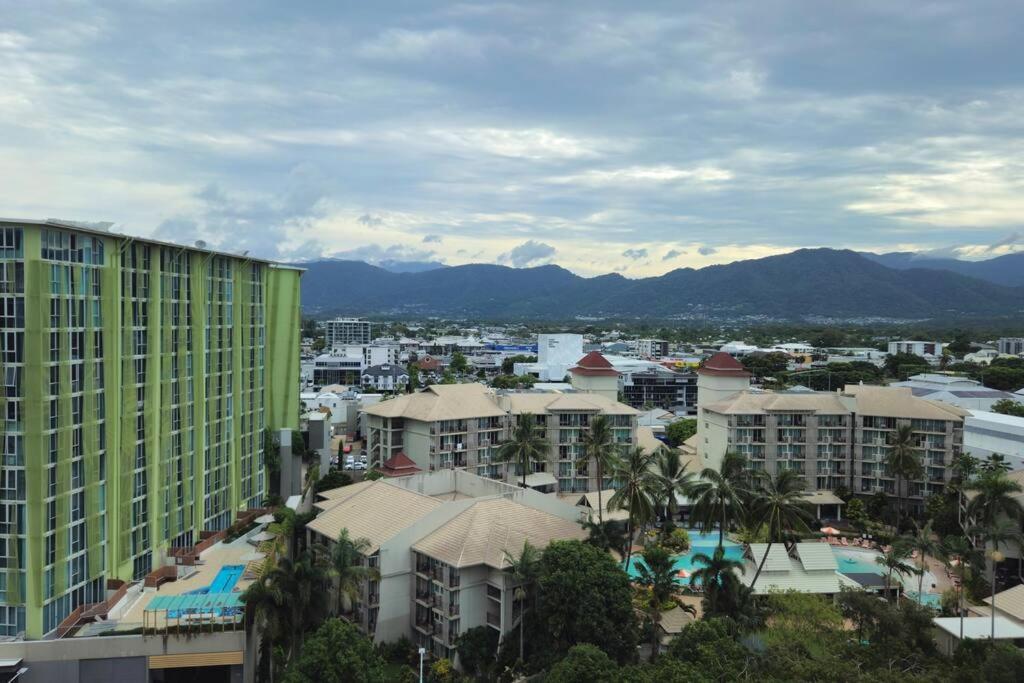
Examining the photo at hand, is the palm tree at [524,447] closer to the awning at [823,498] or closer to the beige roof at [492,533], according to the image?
the beige roof at [492,533]

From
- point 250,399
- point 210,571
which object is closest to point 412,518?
point 210,571

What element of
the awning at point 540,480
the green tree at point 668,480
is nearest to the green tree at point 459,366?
the awning at point 540,480

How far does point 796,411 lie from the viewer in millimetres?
64062

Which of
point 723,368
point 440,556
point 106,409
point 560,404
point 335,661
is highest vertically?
point 106,409

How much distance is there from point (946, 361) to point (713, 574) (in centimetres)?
14225

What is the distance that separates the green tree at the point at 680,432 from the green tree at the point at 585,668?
54.8 metres

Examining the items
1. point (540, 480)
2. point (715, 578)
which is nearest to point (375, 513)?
point (715, 578)

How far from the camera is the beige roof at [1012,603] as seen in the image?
38469 mm

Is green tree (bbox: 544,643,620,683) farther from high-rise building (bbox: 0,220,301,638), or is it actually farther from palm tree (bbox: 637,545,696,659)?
high-rise building (bbox: 0,220,301,638)

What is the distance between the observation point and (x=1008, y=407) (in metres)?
86.2

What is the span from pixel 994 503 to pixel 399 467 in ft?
132

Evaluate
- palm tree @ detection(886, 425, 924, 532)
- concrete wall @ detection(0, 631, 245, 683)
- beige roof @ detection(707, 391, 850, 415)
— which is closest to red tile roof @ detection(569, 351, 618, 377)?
beige roof @ detection(707, 391, 850, 415)

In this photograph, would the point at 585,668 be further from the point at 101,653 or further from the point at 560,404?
the point at 560,404

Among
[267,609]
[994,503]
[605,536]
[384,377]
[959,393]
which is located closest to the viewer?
[267,609]
